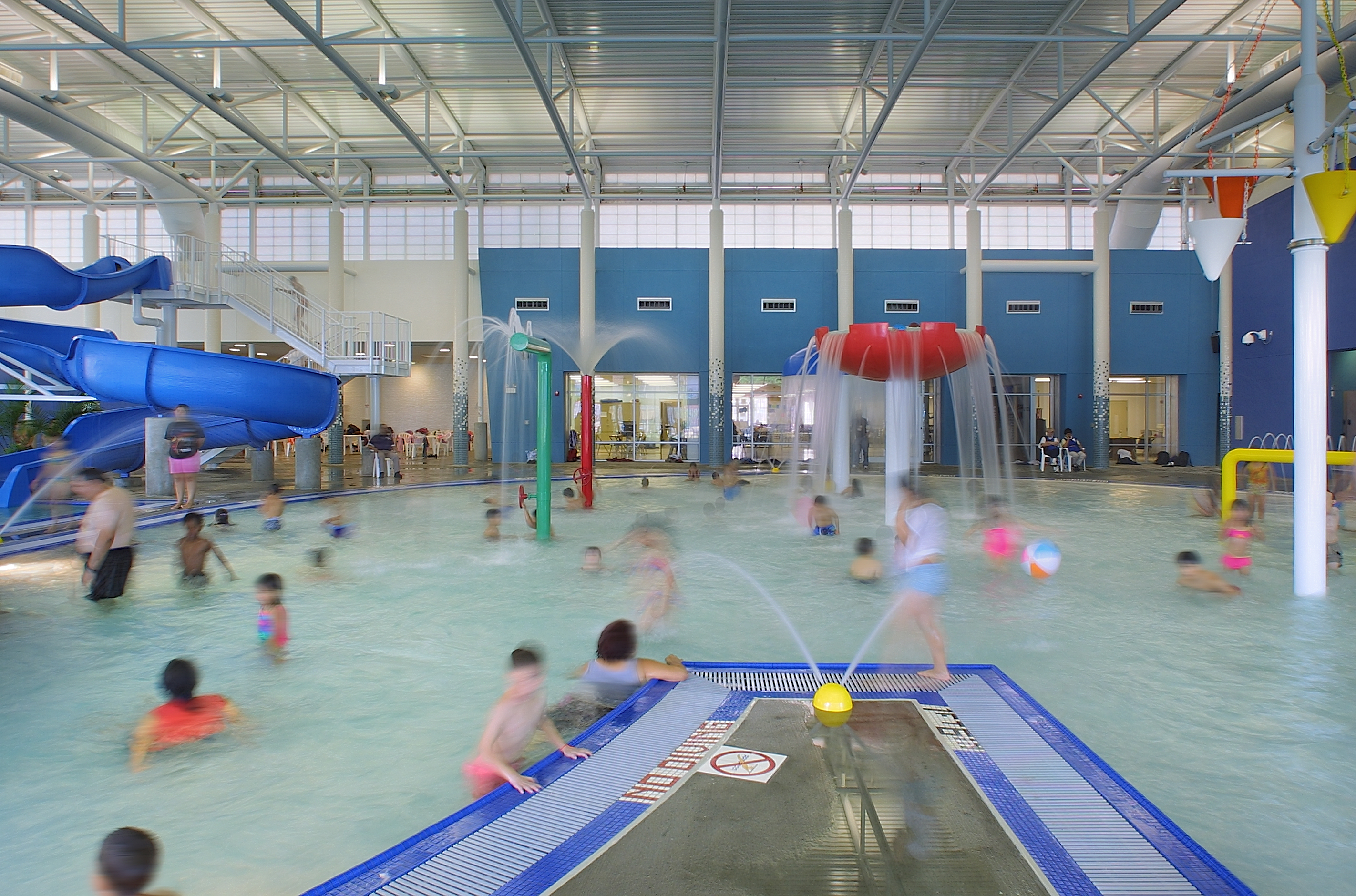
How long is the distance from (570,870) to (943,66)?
17707mm

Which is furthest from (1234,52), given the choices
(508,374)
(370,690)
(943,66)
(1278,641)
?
(370,690)

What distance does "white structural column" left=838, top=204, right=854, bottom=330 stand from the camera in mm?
20750

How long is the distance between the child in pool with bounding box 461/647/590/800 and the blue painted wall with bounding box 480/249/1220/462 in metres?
18.6

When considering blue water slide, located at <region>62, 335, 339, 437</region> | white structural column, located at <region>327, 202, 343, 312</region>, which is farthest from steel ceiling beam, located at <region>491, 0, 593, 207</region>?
white structural column, located at <region>327, 202, 343, 312</region>

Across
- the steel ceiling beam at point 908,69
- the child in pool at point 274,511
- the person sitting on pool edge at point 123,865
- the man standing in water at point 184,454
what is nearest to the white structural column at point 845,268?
the steel ceiling beam at point 908,69

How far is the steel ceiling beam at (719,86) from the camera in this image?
37.4 ft

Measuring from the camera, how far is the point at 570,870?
2.39 m

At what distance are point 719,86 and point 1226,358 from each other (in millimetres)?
16245

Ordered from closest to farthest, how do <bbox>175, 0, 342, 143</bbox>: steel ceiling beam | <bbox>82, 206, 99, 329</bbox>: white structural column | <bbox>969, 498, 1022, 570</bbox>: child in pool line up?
<bbox>969, 498, 1022, 570</bbox>: child in pool
<bbox>175, 0, 342, 143</bbox>: steel ceiling beam
<bbox>82, 206, 99, 329</bbox>: white structural column

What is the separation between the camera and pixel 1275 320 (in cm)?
1858

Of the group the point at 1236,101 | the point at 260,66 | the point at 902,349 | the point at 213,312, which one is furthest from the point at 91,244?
the point at 1236,101

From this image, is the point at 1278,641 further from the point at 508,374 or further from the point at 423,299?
the point at 423,299

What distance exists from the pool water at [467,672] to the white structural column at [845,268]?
40.1 ft

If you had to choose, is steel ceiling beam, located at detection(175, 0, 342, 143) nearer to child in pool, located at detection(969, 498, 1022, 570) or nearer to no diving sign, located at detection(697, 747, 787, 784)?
child in pool, located at detection(969, 498, 1022, 570)
